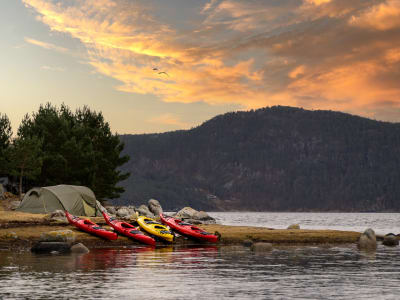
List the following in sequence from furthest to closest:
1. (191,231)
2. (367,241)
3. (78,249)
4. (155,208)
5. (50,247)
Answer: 1. (155,208)
2. (191,231)
3. (367,241)
4. (78,249)
5. (50,247)

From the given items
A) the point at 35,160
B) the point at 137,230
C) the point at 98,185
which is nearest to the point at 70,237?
the point at 137,230

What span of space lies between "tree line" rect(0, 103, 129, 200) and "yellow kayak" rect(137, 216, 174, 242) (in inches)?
1152

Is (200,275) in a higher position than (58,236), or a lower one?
lower

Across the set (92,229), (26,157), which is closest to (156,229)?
(92,229)

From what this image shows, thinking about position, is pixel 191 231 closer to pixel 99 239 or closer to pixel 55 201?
pixel 99 239

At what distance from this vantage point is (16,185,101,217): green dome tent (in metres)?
59.8

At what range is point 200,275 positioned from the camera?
28422mm

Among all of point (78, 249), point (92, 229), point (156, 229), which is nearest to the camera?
point (78, 249)

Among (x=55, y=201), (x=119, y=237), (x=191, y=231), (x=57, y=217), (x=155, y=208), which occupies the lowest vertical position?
(x=119, y=237)

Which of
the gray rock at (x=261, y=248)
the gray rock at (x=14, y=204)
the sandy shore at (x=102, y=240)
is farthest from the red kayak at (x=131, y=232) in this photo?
the gray rock at (x=14, y=204)

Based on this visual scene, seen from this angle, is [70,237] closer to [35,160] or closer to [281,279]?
[281,279]

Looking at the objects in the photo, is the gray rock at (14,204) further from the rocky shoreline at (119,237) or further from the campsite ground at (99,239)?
the campsite ground at (99,239)

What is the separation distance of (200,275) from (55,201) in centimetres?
3485

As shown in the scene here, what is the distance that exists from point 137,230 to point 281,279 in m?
23.8
